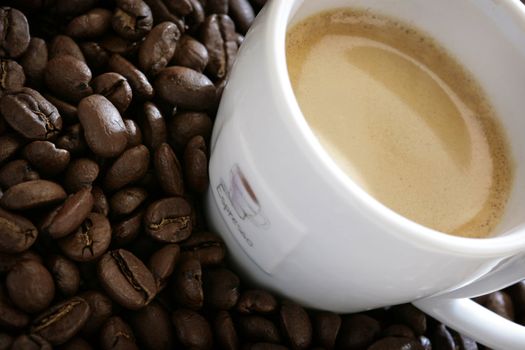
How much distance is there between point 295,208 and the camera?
30.9 inches

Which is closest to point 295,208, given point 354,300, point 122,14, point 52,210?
point 354,300

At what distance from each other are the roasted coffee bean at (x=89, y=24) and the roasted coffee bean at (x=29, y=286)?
0.36 m

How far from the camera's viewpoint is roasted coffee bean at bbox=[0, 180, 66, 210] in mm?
900

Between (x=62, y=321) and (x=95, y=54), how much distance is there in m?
0.41

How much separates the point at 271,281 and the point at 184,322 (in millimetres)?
133

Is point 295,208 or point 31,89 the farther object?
point 31,89

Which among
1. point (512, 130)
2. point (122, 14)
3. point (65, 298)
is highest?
point (512, 130)

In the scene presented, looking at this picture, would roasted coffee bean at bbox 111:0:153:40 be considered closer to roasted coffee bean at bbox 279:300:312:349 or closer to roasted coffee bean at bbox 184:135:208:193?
roasted coffee bean at bbox 184:135:208:193

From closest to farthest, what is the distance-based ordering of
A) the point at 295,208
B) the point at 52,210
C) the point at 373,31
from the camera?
the point at 295,208, the point at 52,210, the point at 373,31

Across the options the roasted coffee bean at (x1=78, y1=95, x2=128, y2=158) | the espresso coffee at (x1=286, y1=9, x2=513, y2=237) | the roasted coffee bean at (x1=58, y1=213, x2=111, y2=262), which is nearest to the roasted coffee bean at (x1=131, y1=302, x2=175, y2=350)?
the roasted coffee bean at (x1=58, y1=213, x2=111, y2=262)

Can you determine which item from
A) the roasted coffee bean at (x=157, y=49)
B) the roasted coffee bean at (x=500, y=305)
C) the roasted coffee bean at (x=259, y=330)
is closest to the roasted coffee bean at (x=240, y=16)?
the roasted coffee bean at (x=157, y=49)

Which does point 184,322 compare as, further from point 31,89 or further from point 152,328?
point 31,89

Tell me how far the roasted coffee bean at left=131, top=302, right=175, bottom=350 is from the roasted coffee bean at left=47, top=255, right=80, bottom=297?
3.8 inches

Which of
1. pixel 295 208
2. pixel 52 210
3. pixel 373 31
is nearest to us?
pixel 295 208
